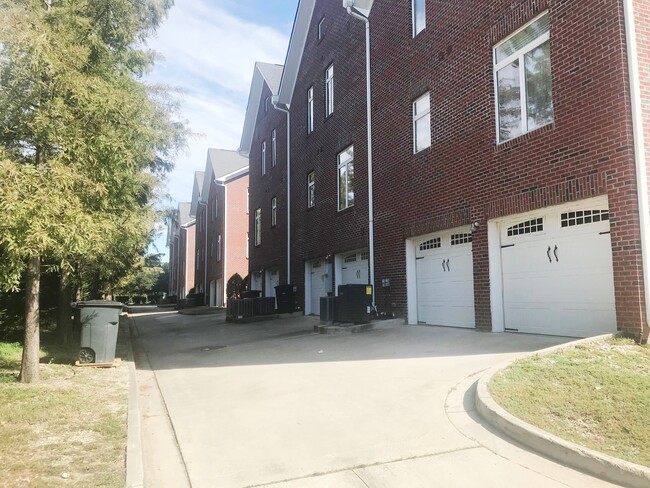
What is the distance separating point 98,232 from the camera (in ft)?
22.0

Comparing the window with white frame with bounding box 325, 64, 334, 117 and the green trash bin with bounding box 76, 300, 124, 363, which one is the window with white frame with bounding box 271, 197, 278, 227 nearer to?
the window with white frame with bounding box 325, 64, 334, 117

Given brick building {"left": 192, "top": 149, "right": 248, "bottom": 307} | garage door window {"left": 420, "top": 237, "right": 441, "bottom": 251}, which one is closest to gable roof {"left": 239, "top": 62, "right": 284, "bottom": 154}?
brick building {"left": 192, "top": 149, "right": 248, "bottom": 307}

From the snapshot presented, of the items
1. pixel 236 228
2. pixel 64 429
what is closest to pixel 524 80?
pixel 64 429

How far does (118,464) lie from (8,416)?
211 centimetres

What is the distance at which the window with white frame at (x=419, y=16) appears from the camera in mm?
12039

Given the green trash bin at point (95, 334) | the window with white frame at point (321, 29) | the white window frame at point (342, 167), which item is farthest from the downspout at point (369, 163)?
the green trash bin at point (95, 334)

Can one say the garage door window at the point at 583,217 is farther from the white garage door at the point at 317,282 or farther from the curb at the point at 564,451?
the white garage door at the point at 317,282

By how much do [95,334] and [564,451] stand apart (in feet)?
24.6

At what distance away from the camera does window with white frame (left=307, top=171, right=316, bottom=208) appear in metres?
18.5

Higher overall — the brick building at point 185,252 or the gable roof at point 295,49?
the gable roof at point 295,49

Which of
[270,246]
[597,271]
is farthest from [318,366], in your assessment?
[270,246]

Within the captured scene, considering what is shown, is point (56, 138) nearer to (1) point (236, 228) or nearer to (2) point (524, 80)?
(2) point (524, 80)

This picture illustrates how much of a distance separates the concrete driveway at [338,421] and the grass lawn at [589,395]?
392 millimetres

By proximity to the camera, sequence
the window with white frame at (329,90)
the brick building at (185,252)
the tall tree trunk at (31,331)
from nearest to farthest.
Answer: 1. the tall tree trunk at (31,331)
2. the window with white frame at (329,90)
3. the brick building at (185,252)
